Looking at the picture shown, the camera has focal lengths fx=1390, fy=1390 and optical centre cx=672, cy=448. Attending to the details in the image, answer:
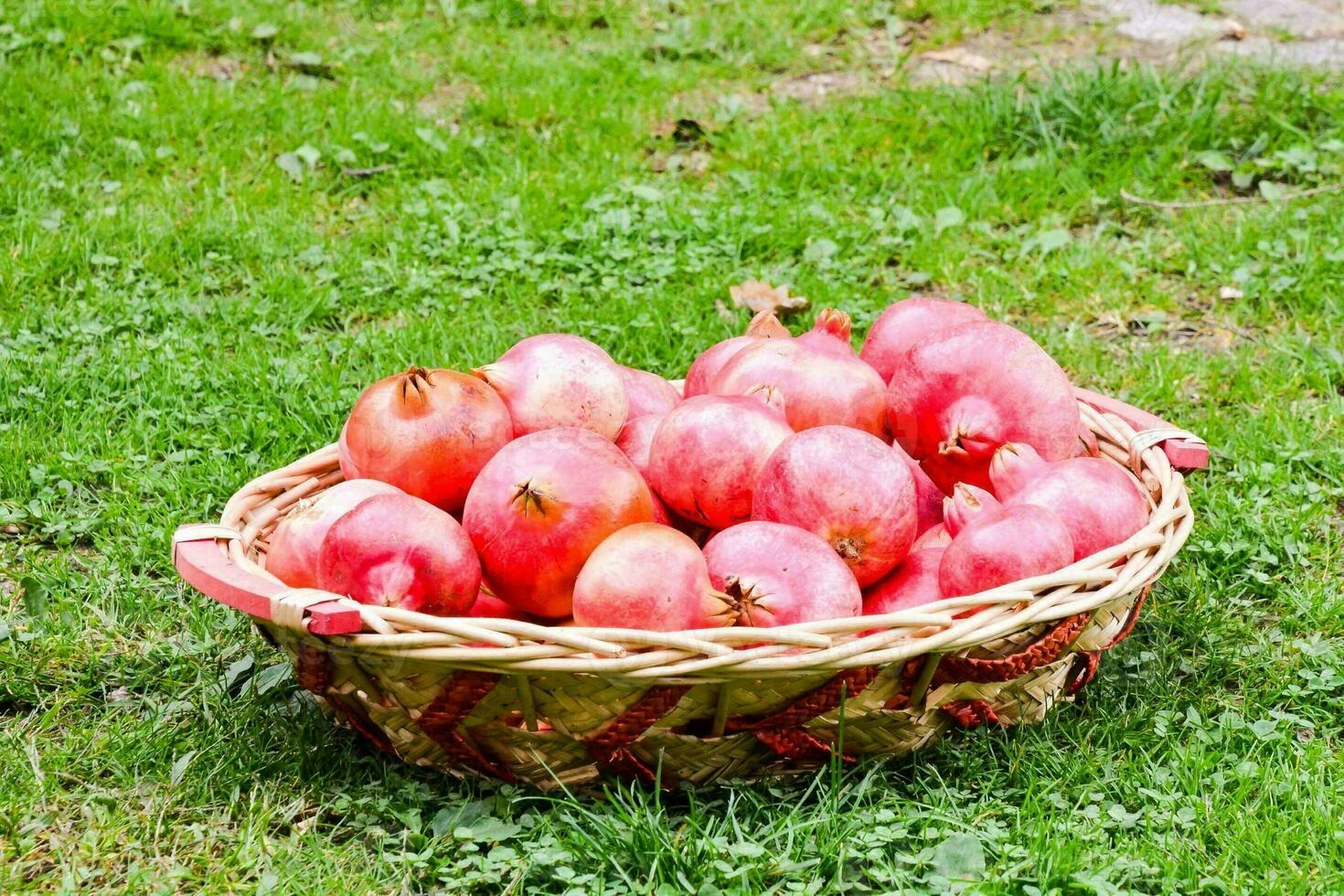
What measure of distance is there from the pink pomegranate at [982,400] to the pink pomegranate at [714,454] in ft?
0.84

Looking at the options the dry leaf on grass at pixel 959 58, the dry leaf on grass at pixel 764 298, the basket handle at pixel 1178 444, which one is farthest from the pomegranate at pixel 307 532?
the dry leaf on grass at pixel 959 58

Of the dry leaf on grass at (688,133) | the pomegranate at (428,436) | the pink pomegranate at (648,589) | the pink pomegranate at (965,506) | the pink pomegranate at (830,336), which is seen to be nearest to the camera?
the pink pomegranate at (648,589)

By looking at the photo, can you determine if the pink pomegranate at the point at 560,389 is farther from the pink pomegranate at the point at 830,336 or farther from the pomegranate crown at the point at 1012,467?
the pomegranate crown at the point at 1012,467

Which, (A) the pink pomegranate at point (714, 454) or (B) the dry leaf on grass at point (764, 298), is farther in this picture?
(B) the dry leaf on grass at point (764, 298)

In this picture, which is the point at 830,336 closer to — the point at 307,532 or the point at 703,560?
the point at 703,560

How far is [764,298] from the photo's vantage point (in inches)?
146

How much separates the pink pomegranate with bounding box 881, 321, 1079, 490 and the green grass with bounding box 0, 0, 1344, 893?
1.38ft

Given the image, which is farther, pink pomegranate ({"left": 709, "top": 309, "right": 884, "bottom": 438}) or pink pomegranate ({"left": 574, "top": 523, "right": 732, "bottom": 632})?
pink pomegranate ({"left": 709, "top": 309, "right": 884, "bottom": 438})

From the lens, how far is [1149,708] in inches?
87.1

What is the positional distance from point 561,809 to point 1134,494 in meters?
1.01

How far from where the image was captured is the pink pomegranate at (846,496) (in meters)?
2.05

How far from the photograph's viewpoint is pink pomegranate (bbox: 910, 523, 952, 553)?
2209 mm

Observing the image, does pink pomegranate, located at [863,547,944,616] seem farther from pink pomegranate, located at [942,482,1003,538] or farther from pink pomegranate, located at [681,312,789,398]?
pink pomegranate, located at [681,312,789,398]

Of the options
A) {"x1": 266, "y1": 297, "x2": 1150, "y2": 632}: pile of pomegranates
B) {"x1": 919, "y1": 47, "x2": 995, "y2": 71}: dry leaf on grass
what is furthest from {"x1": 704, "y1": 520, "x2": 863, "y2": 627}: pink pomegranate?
{"x1": 919, "y1": 47, "x2": 995, "y2": 71}: dry leaf on grass
